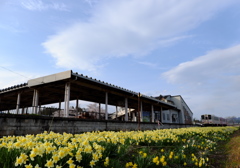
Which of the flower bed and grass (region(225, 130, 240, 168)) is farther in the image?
grass (region(225, 130, 240, 168))

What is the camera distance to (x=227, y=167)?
4.65 metres

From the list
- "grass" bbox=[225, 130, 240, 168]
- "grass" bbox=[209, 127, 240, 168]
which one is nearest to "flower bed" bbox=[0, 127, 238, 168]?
"grass" bbox=[209, 127, 240, 168]

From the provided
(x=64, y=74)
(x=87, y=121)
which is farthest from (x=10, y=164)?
(x=64, y=74)

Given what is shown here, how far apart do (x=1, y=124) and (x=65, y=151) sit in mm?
6742

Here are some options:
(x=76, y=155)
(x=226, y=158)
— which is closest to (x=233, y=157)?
(x=226, y=158)

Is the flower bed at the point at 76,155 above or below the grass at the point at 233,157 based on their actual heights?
above

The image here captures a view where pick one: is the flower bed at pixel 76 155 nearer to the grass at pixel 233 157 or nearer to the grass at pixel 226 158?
the grass at pixel 226 158

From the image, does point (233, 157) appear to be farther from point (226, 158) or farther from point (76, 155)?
point (76, 155)

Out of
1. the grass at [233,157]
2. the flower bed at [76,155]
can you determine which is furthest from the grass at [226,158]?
the flower bed at [76,155]

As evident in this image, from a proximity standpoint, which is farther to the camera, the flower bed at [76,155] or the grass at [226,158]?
the grass at [226,158]

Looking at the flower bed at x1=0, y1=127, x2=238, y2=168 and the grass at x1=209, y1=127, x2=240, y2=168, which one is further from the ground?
the flower bed at x1=0, y1=127, x2=238, y2=168

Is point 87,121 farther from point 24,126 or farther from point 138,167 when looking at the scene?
point 138,167

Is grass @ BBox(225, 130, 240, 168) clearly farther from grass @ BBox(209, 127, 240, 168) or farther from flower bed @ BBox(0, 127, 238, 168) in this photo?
flower bed @ BBox(0, 127, 238, 168)

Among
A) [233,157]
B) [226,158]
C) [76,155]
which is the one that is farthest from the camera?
[226,158]
